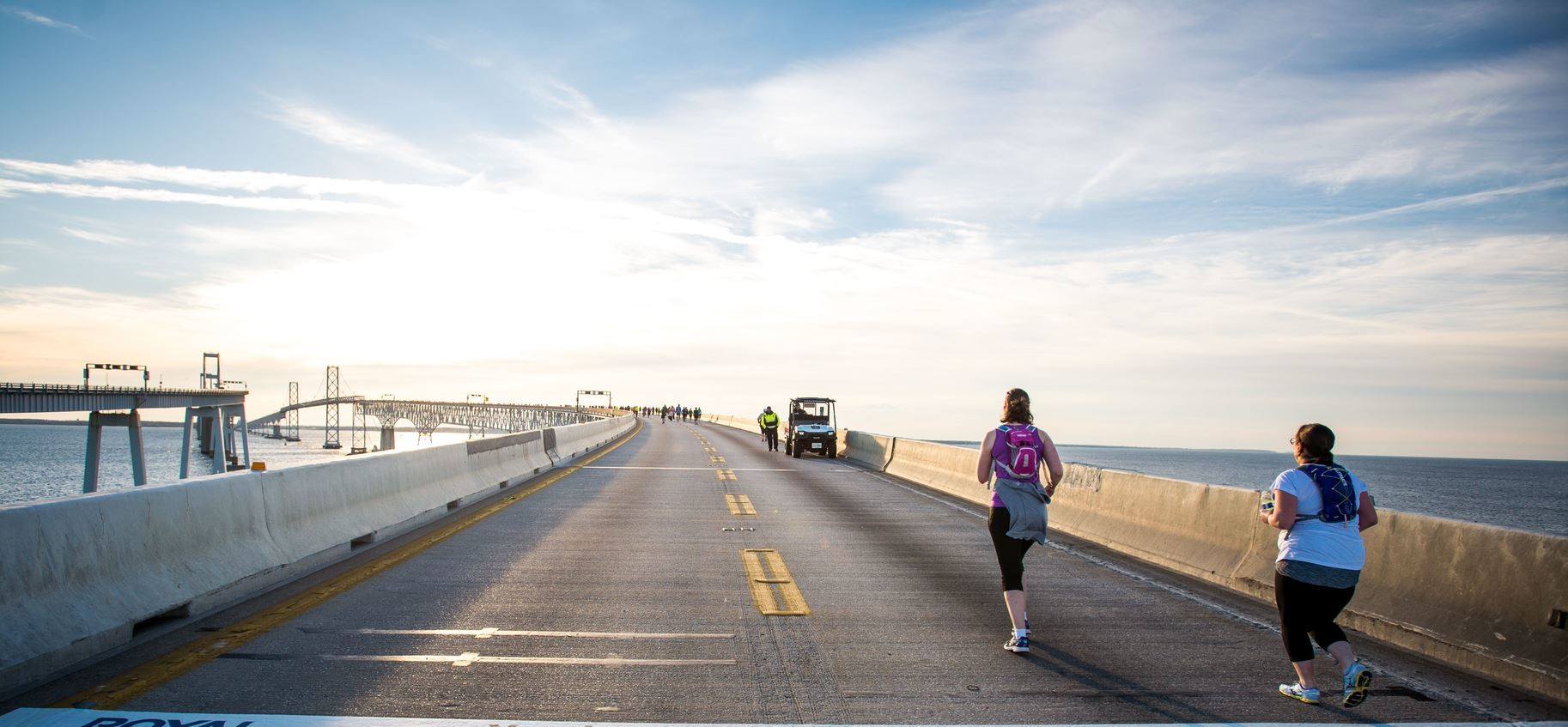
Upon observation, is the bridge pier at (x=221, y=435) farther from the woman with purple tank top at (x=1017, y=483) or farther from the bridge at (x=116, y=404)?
the woman with purple tank top at (x=1017, y=483)

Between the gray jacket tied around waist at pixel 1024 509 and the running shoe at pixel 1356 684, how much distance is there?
204 cm

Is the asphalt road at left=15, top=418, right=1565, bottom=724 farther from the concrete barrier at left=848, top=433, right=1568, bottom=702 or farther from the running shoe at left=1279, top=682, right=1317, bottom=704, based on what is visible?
the concrete barrier at left=848, top=433, right=1568, bottom=702

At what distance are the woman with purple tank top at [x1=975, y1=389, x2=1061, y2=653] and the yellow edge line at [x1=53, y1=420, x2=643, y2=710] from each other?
5.19 metres

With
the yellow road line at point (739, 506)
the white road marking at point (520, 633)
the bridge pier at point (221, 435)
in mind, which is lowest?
the bridge pier at point (221, 435)

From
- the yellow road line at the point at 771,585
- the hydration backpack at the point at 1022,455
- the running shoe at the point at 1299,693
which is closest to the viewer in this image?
the running shoe at the point at 1299,693

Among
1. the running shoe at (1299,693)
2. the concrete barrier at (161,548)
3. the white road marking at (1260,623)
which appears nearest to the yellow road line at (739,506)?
the white road marking at (1260,623)

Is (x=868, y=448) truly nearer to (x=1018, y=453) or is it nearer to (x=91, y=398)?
(x=1018, y=453)

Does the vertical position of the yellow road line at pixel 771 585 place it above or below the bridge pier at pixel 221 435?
above

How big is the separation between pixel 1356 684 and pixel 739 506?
38.5 feet

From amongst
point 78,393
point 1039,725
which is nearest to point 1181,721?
point 1039,725

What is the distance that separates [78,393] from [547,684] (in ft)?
335

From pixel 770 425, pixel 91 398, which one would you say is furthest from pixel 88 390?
pixel 770 425

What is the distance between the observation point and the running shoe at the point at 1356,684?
5188mm

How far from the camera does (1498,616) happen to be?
20.8 feet
